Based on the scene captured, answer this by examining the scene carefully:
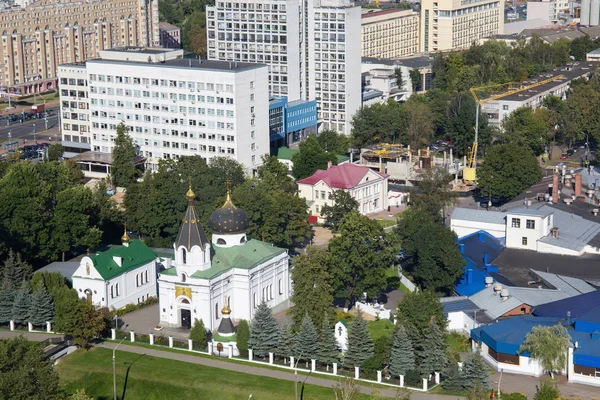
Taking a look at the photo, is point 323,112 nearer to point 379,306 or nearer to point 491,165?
point 491,165

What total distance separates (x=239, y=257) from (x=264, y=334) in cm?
840

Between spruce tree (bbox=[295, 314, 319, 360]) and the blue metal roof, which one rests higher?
the blue metal roof

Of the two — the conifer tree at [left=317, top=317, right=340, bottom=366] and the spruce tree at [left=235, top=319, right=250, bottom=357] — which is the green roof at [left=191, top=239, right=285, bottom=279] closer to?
the spruce tree at [left=235, top=319, right=250, bottom=357]

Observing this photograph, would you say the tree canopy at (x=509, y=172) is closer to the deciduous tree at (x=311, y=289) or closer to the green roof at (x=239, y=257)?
the green roof at (x=239, y=257)

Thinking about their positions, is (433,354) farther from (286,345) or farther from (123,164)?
(123,164)

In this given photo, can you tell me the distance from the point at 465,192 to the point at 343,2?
3309 cm

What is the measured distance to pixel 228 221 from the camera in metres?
84.0

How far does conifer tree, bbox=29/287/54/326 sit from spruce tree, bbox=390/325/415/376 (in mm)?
25145

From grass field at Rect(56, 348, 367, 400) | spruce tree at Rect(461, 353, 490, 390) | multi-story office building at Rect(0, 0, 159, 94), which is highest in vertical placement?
multi-story office building at Rect(0, 0, 159, 94)

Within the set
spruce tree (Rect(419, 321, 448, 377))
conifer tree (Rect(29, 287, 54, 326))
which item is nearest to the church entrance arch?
conifer tree (Rect(29, 287, 54, 326))

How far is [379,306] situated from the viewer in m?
86.7

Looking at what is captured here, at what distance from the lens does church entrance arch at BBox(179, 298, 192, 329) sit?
81312mm

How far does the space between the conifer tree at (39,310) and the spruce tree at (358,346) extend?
22.1 metres

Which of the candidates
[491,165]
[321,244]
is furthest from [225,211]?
[491,165]
